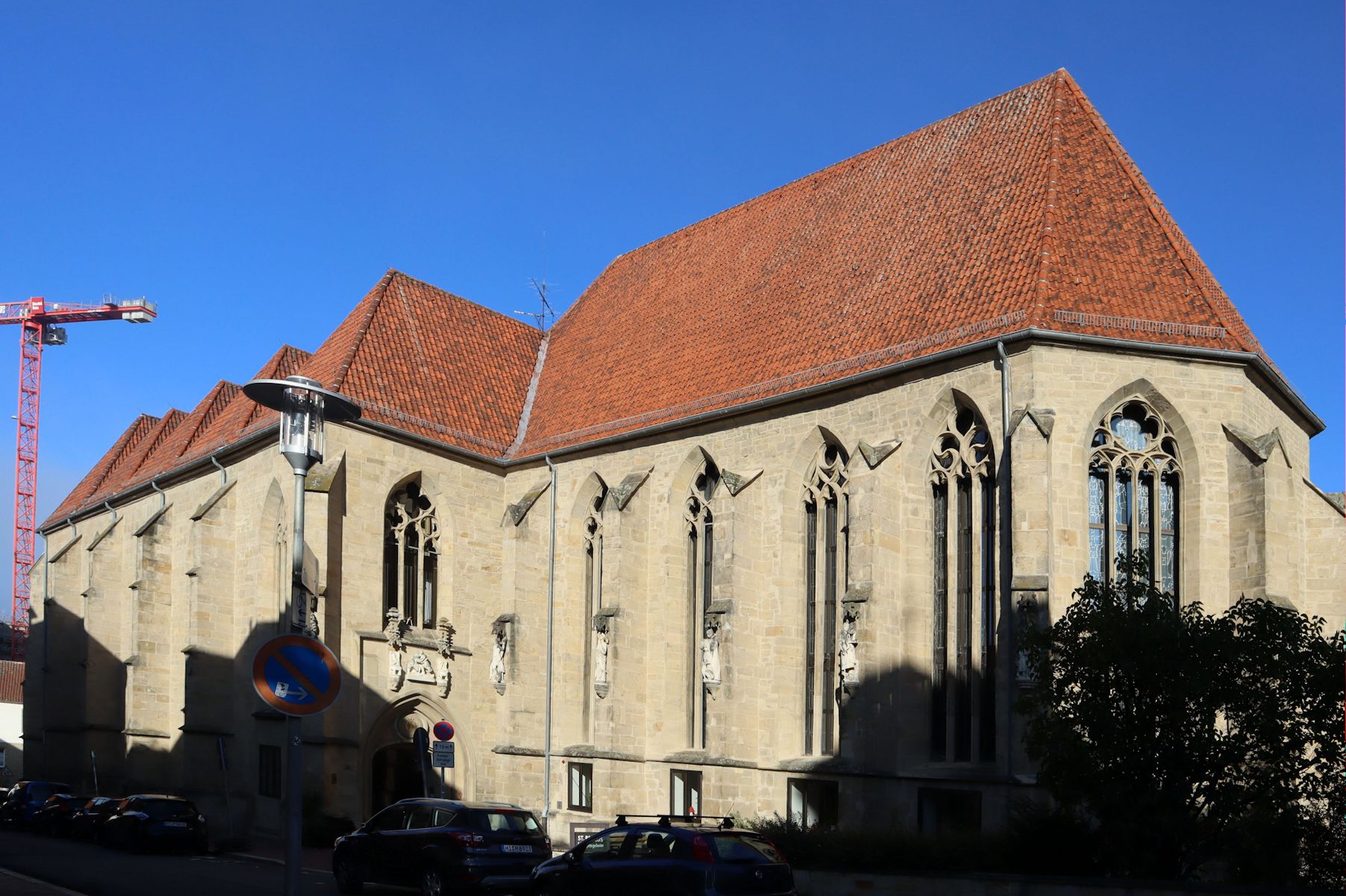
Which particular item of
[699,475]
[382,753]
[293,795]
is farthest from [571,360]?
[293,795]

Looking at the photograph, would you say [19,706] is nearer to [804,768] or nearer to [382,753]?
[382,753]

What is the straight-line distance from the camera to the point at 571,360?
1329 inches

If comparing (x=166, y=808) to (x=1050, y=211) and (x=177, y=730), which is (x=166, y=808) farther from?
(x=1050, y=211)

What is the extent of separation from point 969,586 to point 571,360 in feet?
45.3

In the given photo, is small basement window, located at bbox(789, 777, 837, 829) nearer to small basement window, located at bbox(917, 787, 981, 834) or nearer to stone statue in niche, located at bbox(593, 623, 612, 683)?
small basement window, located at bbox(917, 787, 981, 834)

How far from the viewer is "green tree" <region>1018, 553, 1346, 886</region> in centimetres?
1541

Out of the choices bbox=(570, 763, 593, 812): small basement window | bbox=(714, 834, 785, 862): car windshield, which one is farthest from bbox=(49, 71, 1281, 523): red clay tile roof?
bbox=(714, 834, 785, 862): car windshield

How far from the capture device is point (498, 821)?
722 inches

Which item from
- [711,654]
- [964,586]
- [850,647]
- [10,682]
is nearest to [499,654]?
[711,654]

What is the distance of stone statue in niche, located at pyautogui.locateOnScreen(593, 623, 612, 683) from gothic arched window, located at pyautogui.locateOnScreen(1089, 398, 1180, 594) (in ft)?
32.0

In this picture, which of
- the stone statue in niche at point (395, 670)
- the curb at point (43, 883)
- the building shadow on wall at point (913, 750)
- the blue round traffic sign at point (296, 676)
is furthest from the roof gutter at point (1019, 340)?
the blue round traffic sign at point (296, 676)

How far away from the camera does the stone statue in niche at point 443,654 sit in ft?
96.7

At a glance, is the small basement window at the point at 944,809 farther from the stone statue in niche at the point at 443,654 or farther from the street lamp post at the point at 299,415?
the street lamp post at the point at 299,415

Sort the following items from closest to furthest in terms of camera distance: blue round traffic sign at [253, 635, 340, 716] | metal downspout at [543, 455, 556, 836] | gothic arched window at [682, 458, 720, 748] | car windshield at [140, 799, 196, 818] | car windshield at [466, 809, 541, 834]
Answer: blue round traffic sign at [253, 635, 340, 716] → car windshield at [466, 809, 541, 834] → car windshield at [140, 799, 196, 818] → gothic arched window at [682, 458, 720, 748] → metal downspout at [543, 455, 556, 836]
